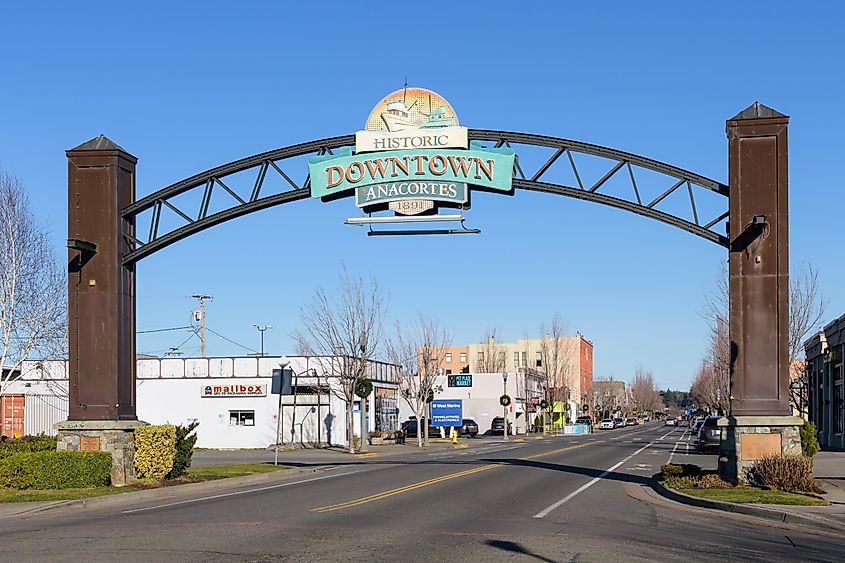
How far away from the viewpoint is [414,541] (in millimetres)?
14125

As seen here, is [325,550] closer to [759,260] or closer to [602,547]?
[602,547]

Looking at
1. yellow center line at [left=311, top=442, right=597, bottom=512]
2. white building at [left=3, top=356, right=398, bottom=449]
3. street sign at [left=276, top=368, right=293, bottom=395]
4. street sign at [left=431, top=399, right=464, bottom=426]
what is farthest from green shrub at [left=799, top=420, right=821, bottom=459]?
street sign at [left=431, top=399, right=464, bottom=426]

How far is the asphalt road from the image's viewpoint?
13055mm

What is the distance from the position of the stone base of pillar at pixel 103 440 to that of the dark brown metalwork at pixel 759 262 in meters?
13.6

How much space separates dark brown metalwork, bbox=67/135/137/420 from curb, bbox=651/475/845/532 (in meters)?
12.9

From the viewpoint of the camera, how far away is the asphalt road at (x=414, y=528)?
42.8 feet

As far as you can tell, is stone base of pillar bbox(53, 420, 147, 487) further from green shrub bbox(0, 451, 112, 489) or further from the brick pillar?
the brick pillar

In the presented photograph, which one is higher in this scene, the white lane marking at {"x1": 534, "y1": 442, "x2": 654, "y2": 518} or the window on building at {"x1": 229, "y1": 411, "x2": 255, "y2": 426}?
the white lane marking at {"x1": 534, "y1": 442, "x2": 654, "y2": 518}

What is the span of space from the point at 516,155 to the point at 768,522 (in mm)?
10496

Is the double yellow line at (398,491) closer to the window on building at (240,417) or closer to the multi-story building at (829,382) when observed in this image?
the multi-story building at (829,382)

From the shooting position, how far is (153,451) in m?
24.1

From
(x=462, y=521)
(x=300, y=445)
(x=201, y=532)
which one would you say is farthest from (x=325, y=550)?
(x=300, y=445)

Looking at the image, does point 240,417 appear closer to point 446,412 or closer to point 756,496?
point 446,412

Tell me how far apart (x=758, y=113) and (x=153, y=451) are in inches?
619
